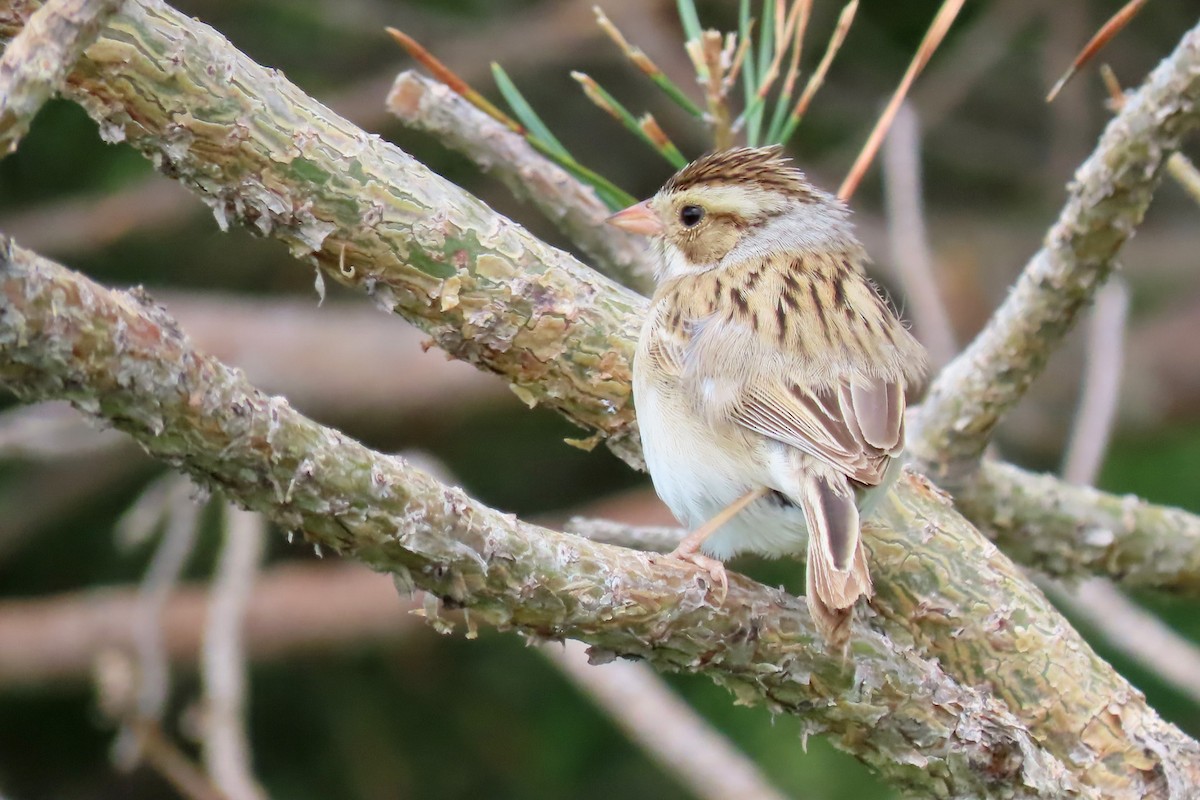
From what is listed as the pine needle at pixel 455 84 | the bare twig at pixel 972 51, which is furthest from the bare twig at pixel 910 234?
the bare twig at pixel 972 51

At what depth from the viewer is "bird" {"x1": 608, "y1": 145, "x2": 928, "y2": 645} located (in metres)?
1.91

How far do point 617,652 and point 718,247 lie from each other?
3.93ft

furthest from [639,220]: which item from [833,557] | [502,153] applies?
[833,557]

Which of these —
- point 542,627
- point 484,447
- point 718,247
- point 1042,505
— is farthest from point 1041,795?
point 484,447

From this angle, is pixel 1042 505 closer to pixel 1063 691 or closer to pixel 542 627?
pixel 1063 691

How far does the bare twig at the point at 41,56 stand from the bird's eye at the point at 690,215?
1.53 meters

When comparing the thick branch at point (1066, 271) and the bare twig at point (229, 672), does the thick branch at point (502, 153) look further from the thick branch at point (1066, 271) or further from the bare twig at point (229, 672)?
the bare twig at point (229, 672)

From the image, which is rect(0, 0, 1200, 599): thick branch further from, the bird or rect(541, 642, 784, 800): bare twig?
rect(541, 642, 784, 800): bare twig

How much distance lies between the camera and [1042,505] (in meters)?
2.46

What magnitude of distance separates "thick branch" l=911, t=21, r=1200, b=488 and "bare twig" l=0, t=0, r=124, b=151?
1.41m

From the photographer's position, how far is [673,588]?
60.2 inches

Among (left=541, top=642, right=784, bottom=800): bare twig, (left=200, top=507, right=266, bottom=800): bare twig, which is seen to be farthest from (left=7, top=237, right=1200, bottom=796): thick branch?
(left=200, top=507, right=266, bottom=800): bare twig

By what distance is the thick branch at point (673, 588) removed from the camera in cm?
119

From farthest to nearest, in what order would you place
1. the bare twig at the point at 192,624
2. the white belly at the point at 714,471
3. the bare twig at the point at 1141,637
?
the bare twig at the point at 192,624, the bare twig at the point at 1141,637, the white belly at the point at 714,471
